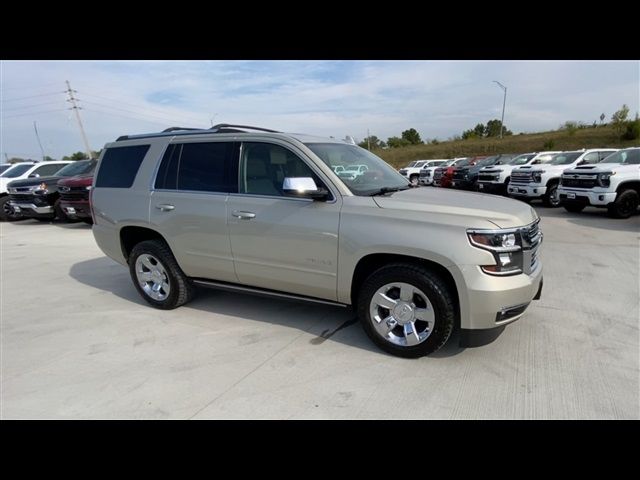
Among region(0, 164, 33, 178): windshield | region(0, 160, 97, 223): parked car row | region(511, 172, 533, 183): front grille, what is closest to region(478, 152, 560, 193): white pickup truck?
region(511, 172, 533, 183): front grille

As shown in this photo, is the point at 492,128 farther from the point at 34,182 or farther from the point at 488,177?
the point at 34,182

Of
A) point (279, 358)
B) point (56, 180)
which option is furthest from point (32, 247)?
point (279, 358)

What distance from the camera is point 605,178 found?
361 inches

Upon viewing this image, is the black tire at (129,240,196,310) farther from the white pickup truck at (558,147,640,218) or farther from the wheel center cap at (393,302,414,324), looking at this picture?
the white pickup truck at (558,147,640,218)

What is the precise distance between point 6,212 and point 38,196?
120 inches

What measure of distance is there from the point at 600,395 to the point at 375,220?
6.63 feet

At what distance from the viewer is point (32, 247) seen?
27.2 ft

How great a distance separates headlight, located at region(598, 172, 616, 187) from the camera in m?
9.11

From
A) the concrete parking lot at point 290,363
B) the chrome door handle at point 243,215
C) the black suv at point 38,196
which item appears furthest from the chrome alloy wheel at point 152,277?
the black suv at point 38,196

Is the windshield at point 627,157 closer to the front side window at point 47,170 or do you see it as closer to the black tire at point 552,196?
the black tire at point 552,196

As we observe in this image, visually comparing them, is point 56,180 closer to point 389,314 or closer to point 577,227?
point 389,314

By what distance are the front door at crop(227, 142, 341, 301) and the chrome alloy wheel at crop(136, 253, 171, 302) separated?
1.13m

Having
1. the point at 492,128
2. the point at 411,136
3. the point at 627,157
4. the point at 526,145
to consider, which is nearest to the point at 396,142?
the point at 411,136
